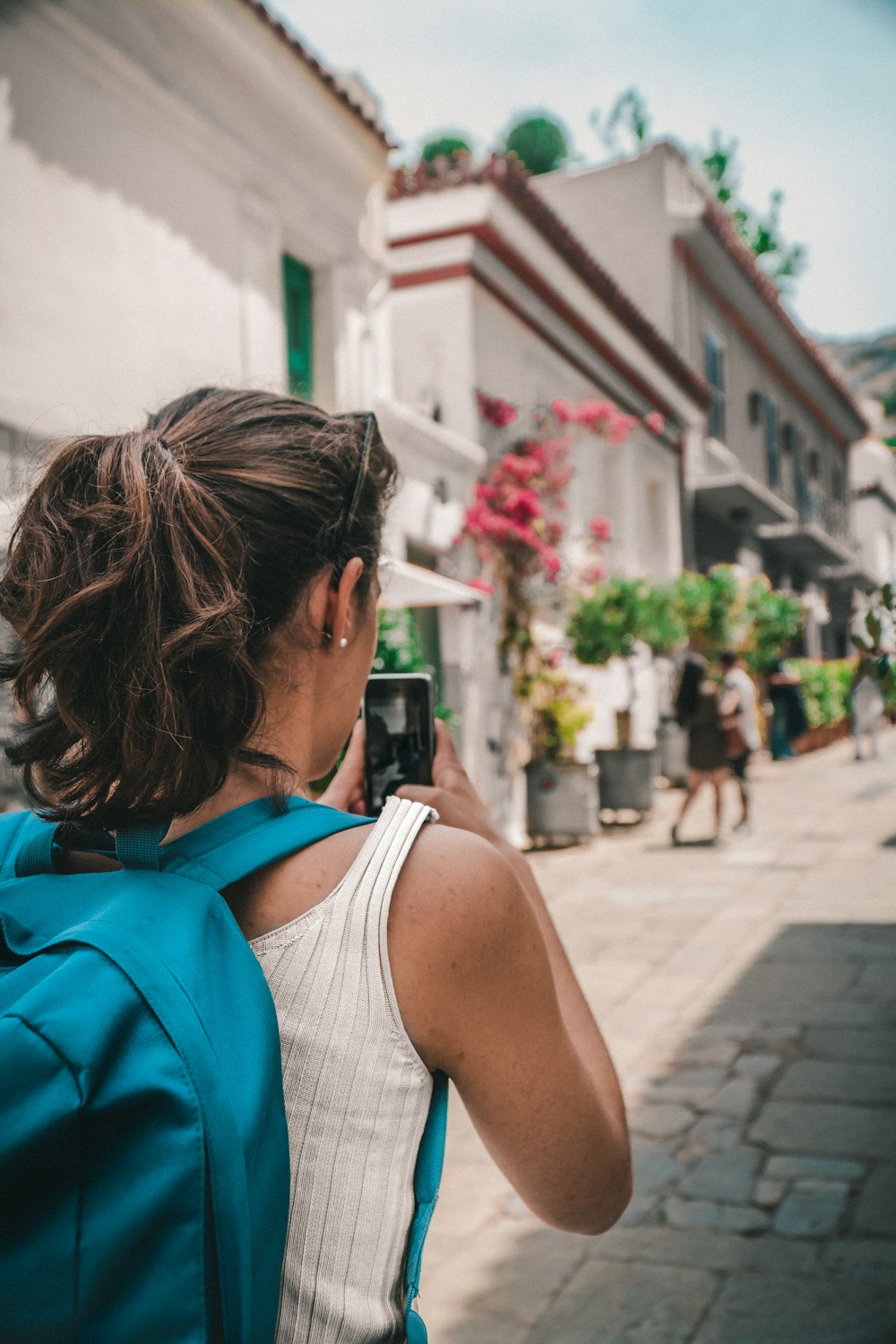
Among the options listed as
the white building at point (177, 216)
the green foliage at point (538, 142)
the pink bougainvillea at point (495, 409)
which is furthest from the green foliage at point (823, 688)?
the white building at point (177, 216)

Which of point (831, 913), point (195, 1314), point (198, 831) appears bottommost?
point (831, 913)

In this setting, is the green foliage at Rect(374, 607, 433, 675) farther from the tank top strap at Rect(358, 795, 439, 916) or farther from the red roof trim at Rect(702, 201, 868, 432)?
the red roof trim at Rect(702, 201, 868, 432)

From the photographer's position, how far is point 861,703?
17312 mm

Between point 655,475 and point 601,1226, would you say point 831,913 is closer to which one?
point 601,1226

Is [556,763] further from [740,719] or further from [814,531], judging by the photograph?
[814,531]

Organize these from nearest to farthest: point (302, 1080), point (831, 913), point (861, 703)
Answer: point (302, 1080), point (831, 913), point (861, 703)

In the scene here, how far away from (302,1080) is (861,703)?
17.6m

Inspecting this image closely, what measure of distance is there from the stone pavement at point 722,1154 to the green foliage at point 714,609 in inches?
208

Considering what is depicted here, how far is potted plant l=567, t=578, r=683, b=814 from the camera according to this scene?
10.5 m

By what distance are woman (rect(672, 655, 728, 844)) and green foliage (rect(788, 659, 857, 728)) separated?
976cm

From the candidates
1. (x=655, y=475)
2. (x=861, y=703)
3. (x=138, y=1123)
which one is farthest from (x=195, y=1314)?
(x=861, y=703)

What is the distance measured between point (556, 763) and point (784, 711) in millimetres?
8111

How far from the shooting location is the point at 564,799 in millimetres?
9938

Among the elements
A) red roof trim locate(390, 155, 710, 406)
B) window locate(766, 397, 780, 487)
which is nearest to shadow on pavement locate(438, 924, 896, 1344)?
red roof trim locate(390, 155, 710, 406)
